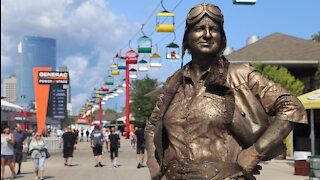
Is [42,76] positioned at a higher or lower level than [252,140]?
higher

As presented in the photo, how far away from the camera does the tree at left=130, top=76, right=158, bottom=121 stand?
81.8 metres

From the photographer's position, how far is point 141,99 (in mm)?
88375

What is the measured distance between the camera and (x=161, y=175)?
2.92m

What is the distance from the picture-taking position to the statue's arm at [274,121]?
2.54 meters

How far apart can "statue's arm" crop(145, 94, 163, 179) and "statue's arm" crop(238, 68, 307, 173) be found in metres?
0.58

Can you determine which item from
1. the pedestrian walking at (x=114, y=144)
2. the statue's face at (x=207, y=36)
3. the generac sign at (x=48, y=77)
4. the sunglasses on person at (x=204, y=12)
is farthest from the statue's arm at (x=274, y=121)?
the generac sign at (x=48, y=77)

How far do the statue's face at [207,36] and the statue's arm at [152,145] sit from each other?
55 centimetres

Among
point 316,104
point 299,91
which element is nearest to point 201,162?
point 316,104

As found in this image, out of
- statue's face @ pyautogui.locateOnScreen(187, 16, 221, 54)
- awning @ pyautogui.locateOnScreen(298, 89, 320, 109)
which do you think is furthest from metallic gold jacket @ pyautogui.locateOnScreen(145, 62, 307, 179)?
awning @ pyautogui.locateOnScreen(298, 89, 320, 109)

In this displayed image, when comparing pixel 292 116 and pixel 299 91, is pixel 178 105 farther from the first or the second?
pixel 299 91

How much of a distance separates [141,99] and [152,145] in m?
85.4

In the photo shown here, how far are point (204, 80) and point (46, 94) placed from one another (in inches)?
1172

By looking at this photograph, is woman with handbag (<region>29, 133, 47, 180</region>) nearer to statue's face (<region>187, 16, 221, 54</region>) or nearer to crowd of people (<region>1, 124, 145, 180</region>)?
crowd of people (<region>1, 124, 145, 180</region>)

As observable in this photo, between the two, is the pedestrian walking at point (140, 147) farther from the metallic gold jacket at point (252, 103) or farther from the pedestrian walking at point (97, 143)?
the metallic gold jacket at point (252, 103)
